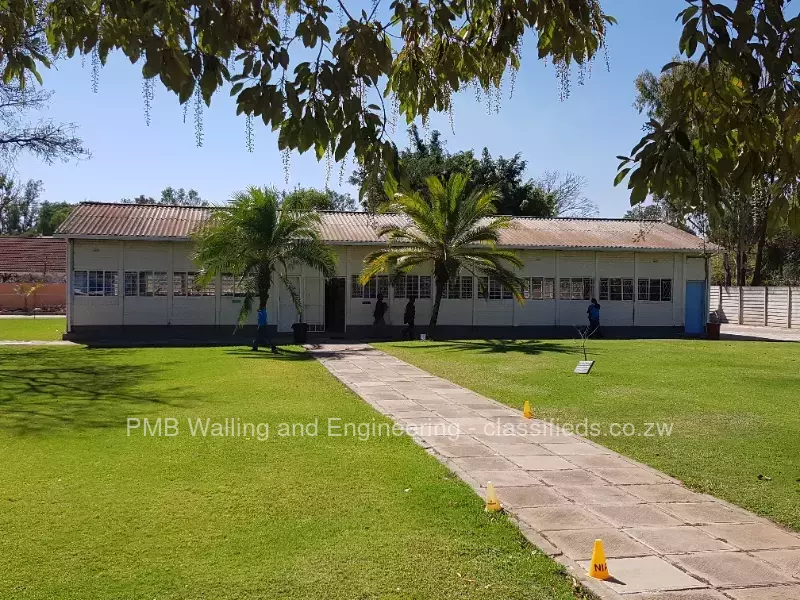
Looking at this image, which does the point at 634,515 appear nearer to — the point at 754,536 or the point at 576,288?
the point at 754,536

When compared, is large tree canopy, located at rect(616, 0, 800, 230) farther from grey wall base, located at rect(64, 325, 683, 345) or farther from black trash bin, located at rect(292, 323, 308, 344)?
grey wall base, located at rect(64, 325, 683, 345)

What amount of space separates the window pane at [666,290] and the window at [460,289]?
826 centimetres

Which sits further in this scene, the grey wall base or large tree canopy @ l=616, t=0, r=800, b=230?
the grey wall base

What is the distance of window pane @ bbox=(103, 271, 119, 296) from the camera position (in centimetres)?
2669

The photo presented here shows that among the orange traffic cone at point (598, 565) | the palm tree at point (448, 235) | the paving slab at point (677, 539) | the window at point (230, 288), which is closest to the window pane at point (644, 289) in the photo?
the palm tree at point (448, 235)

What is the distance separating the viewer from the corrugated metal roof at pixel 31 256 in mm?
48750

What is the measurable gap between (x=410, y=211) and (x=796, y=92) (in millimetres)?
20839

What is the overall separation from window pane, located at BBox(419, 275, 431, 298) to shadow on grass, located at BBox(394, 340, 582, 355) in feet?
13.5

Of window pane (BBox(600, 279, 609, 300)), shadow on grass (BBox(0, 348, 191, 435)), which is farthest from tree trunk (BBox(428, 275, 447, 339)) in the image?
shadow on grass (BBox(0, 348, 191, 435))

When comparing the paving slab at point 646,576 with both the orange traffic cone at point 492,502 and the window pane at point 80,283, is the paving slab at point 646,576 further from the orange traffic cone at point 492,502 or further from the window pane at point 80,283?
the window pane at point 80,283

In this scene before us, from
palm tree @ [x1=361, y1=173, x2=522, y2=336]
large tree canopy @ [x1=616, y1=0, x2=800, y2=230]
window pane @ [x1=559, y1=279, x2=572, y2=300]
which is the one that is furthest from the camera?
window pane @ [x1=559, y1=279, x2=572, y2=300]

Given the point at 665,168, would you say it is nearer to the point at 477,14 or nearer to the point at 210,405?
the point at 477,14

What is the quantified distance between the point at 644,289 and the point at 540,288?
454 centimetres

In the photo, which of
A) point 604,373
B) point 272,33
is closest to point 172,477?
point 272,33
